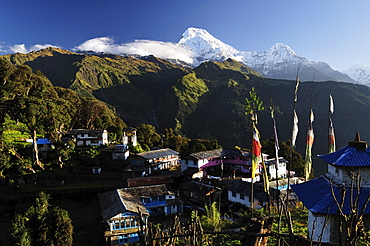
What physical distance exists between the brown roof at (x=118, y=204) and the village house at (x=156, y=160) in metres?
11.9

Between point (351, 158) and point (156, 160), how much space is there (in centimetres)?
3075

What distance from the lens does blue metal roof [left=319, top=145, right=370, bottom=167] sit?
9.60 m

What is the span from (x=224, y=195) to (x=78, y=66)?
129 meters

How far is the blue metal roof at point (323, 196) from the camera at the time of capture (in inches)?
353

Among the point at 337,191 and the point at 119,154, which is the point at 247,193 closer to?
the point at 337,191

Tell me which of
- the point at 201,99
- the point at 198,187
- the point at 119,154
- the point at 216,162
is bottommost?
the point at 198,187

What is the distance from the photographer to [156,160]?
1503 inches

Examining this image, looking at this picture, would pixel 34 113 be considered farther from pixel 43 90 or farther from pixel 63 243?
pixel 63 243

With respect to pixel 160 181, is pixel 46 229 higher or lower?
higher

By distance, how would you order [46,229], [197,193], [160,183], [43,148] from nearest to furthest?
[46,229] < [197,193] < [160,183] < [43,148]

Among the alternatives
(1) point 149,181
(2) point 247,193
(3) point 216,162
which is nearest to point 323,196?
(2) point 247,193

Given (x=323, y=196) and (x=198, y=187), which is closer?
(x=323, y=196)

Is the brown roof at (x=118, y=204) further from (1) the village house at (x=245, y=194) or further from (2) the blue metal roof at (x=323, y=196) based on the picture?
(2) the blue metal roof at (x=323, y=196)

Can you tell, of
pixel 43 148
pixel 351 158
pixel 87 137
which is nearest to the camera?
pixel 351 158
